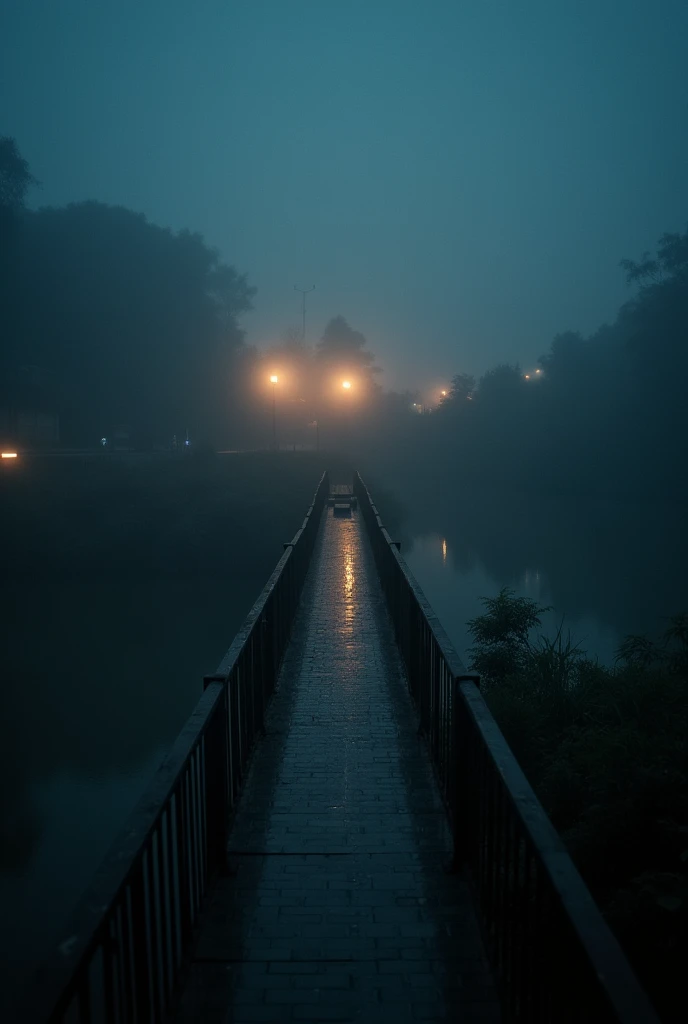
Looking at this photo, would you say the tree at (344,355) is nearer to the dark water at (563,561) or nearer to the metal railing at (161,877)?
the dark water at (563,561)

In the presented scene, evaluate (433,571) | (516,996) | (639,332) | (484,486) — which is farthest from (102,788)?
(484,486)

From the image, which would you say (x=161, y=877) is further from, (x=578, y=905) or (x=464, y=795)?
(x=464, y=795)

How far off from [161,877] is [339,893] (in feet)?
4.36

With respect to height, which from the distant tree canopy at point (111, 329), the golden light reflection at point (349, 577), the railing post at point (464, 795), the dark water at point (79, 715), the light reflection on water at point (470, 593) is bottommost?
the dark water at point (79, 715)

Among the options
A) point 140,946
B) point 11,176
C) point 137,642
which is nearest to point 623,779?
point 140,946

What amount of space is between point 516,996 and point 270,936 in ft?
3.74

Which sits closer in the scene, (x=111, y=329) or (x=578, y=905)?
(x=578, y=905)

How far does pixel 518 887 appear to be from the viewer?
3230 millimetres

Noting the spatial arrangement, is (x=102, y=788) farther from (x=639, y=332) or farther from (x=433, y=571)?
(x=639, y=332)

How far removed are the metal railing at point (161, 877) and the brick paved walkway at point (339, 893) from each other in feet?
0.55

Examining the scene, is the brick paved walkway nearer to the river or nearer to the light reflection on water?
the river

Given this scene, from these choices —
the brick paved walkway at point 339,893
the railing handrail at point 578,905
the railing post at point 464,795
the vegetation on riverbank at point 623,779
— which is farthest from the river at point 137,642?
the railing handrail at point 578,905

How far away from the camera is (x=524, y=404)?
238ft

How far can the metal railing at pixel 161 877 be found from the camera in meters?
2.19
